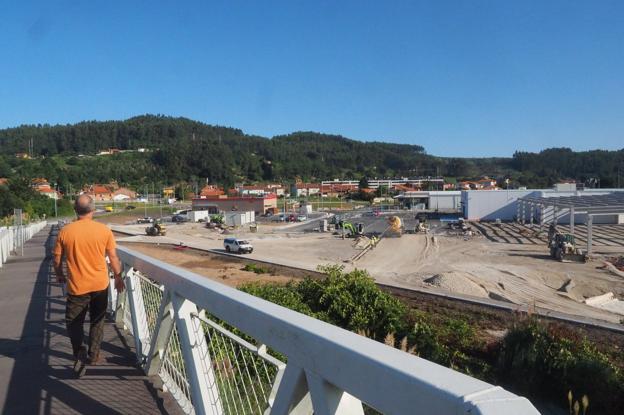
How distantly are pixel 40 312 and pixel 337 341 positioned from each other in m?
5.98

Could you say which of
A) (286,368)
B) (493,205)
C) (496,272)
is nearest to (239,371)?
(286,368)

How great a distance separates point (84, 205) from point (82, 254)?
40cm

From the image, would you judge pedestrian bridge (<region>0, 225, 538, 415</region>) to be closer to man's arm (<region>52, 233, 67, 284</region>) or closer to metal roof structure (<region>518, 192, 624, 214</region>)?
man's arm (<region>52, 233, 67, 284</region>)

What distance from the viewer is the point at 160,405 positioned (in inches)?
135

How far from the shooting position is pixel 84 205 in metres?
4.37

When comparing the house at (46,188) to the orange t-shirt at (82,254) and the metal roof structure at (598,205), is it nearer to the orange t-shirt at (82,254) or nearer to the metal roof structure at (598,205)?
the metal roof structure at (598,205)

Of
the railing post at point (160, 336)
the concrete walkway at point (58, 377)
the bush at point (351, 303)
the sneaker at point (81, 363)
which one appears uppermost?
the railing post at point (160, 336)

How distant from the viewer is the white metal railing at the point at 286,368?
1239 millimetres

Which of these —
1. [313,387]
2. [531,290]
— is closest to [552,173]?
[531,290]

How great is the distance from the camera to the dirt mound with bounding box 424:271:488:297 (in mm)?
25062

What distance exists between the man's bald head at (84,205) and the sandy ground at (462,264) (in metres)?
16.1

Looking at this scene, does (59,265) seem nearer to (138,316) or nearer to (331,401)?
(138,316)

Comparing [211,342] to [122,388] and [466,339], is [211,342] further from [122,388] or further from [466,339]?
[466,339]

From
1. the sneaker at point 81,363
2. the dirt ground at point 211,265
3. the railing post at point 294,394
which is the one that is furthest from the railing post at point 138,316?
the dirt ground at point 211,265
